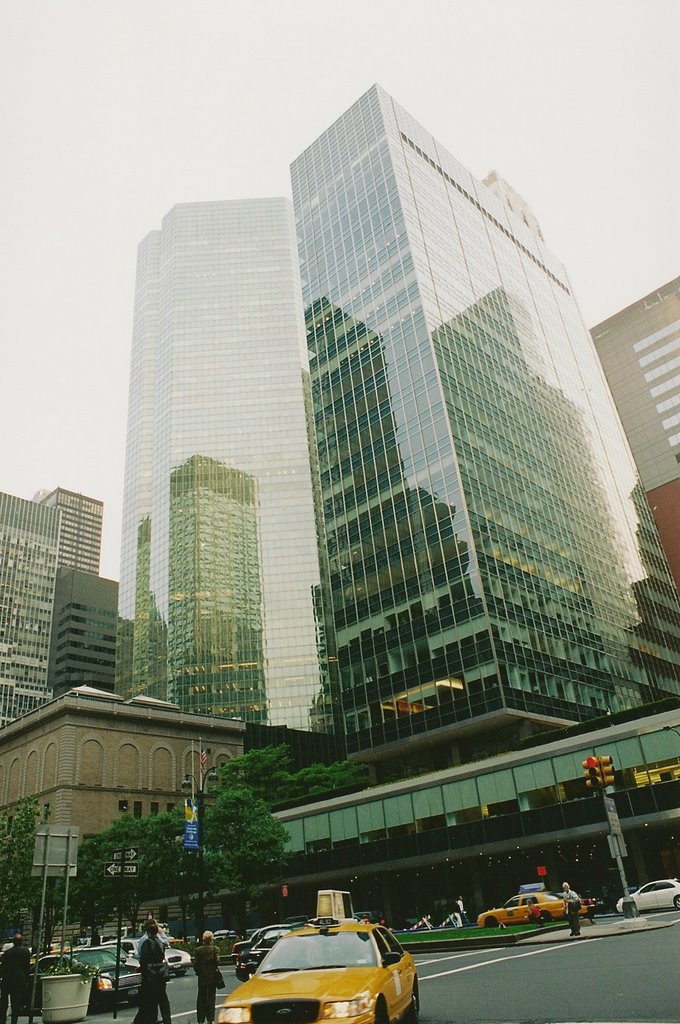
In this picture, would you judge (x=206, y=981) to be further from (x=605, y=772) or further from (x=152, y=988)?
(x=605, y=772)

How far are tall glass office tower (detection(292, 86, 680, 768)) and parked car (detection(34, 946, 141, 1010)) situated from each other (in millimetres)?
39442

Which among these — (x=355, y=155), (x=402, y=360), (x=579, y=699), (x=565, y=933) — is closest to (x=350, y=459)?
(x=402, y=360)

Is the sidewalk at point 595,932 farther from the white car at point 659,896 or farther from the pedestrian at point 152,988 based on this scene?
the pedestrian at point 152,988

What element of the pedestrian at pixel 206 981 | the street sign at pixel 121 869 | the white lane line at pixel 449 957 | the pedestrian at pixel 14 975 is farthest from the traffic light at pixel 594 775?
the pedestrian at pixel 14 975

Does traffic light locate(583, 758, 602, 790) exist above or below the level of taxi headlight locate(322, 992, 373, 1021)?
above

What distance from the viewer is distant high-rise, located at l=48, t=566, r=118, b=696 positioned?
185 m

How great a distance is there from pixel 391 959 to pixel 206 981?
6.43 metres

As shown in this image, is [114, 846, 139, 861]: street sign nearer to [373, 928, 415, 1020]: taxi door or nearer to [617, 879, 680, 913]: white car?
[373, 928, 415, 1020]: taxi door

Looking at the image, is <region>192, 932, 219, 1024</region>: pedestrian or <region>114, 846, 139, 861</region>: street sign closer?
<region>192, 932, 219, 1024</region>: pedestrian

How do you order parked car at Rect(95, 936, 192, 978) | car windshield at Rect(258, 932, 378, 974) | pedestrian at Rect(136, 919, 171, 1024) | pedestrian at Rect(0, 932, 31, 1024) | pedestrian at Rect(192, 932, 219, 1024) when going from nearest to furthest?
car windshield at Rect(258, 932, 378, 974), pedestrian at Rect(136, 919, 171, 1024), pedestrian at Rect(192, 932, 219, 1024), pedestrian at Rect(0, 932, 31, 1024), parked car at Rect(95, 936, 192, 978)

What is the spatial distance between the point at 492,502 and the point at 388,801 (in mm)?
28635

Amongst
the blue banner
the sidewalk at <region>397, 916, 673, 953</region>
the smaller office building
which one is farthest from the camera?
the smaller office building

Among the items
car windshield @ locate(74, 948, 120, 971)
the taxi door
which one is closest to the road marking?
car windshield @ locate(74, 948, 120, 971)

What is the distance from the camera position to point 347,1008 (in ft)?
27.9
